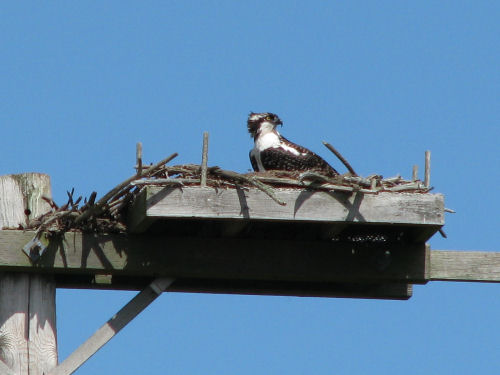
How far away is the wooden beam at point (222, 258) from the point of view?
556 centimetres

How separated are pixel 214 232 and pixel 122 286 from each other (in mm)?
640

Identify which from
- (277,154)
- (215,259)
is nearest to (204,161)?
(215,259)

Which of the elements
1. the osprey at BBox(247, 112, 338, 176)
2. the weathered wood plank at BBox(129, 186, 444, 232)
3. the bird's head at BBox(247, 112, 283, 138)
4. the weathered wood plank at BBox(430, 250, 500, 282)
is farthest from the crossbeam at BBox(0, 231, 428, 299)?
the bird's head at BBox(247, 112, 283, 138)

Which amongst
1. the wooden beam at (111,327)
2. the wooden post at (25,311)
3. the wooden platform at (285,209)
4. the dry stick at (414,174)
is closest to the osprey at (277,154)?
the dry stick at (414,174)

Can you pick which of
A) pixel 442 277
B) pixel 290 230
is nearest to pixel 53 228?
pixel 290 230

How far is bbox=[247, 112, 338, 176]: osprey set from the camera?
26.7 ft

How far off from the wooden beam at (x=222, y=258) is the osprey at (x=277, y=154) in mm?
1998

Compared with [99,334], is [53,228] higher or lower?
higher

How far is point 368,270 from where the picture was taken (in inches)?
227

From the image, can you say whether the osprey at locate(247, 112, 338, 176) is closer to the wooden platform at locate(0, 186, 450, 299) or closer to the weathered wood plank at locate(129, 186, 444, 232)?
the wooden platform at locate(0, 186, 450, 299)

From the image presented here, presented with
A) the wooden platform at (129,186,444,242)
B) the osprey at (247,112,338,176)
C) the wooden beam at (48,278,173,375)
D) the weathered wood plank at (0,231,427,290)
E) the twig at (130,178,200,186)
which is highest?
the osprey at (247,112,338,176)

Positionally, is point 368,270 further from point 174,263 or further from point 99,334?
point 99,334

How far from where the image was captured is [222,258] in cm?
567

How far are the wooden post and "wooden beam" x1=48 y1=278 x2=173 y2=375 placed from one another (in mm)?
107
